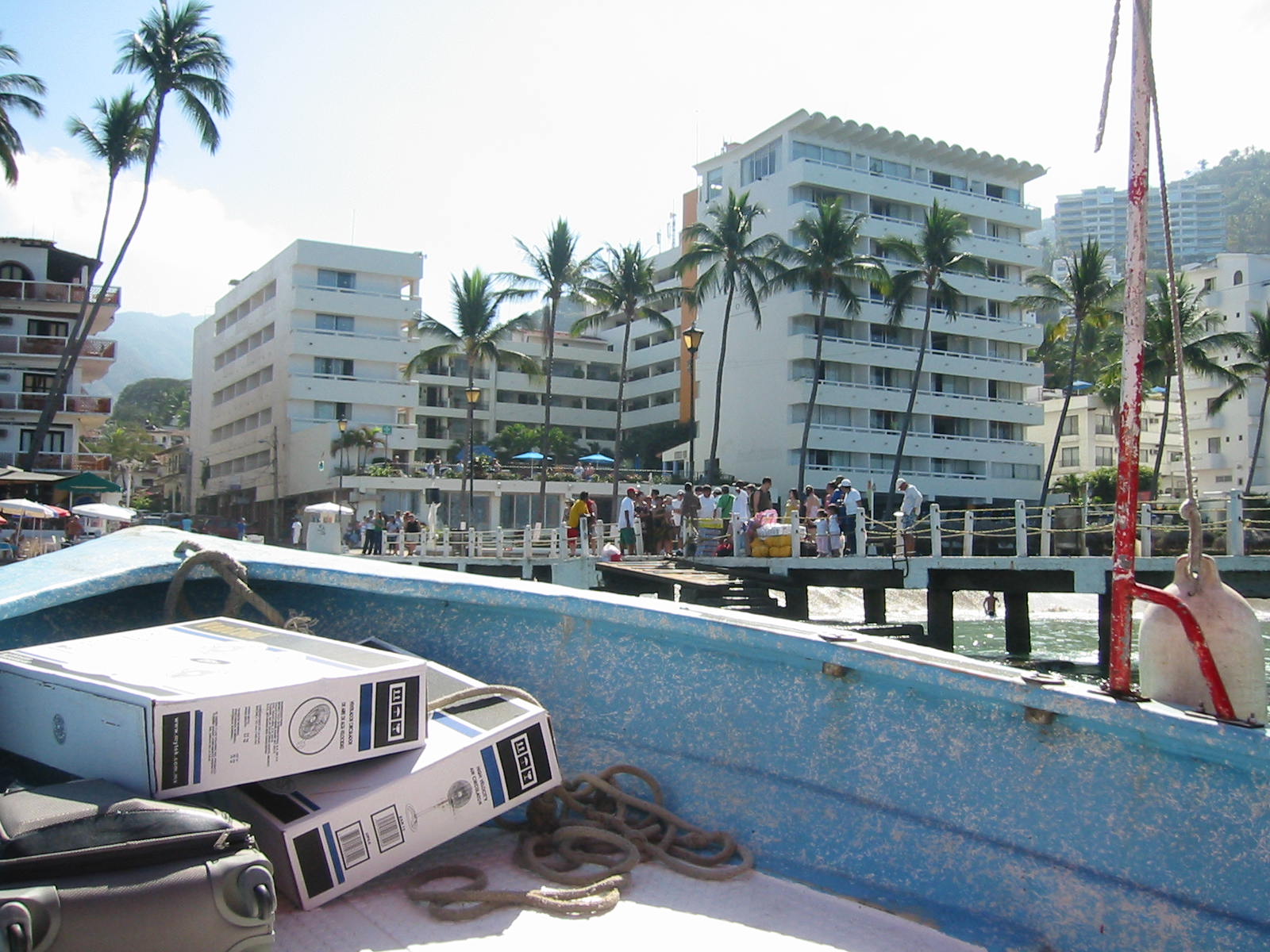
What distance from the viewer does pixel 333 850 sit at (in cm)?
279

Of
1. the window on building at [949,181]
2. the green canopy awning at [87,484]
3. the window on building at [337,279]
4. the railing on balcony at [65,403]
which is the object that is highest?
the window on building at [949,181]

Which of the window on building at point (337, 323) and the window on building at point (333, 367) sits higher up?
the window on building at point (337, 323)

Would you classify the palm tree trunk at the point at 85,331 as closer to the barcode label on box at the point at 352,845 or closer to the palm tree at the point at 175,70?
the palm tree at the point at 175,70

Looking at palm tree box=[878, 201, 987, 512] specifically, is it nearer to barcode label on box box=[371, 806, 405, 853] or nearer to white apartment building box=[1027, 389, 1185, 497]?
white apartment building box=[1027, 389, 1185, 497]

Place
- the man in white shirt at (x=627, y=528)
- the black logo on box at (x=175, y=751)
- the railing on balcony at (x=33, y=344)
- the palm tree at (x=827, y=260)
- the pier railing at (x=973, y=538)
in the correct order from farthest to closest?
the palm tree at (x=827, y=260) → the railing on balcony at (x=33, y=344) → the man in white shirt at (x=627, y=528) → the pier railing at (x=973, y=538) → the black logo on box at (x=175, y=751)

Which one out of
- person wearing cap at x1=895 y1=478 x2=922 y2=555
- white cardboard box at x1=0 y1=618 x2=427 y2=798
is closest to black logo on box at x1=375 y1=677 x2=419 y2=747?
white cardboard box at x1=0 y1=618 x2=427 y2=798

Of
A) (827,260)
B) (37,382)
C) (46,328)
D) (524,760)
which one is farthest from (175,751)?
(46,328)

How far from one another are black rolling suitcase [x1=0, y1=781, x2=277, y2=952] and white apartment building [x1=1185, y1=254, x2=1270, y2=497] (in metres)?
67.0

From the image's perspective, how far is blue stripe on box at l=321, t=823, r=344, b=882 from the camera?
2764 millimetres

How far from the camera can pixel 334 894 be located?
2.82m

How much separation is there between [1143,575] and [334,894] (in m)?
16.8

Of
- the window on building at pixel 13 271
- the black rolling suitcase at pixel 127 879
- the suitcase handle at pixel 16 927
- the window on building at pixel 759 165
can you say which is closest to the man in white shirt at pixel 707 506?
the black rolling suitcase at pixel 127 879

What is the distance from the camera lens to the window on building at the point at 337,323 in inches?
1932

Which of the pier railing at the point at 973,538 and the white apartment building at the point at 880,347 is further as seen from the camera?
the white apartment building at the point at 880,347
